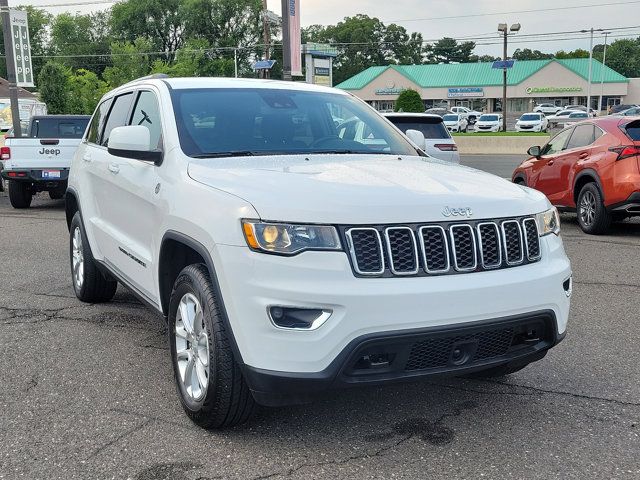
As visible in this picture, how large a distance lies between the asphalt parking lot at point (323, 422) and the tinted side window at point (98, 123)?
1.61 m

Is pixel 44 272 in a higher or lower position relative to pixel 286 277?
lower

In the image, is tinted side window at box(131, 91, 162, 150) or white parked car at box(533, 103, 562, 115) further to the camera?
white parked car at box(533, 103, 562, 115)

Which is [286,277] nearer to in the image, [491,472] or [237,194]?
[237,194]

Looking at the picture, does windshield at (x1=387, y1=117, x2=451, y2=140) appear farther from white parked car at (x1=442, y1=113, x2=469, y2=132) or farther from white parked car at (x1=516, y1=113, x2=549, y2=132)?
white parked car at (x1=442, y1=113, x2=469, y2=132)

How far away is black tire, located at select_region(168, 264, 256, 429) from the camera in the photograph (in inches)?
133

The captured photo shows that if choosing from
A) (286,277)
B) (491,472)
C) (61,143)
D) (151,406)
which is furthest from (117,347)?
(61,143)

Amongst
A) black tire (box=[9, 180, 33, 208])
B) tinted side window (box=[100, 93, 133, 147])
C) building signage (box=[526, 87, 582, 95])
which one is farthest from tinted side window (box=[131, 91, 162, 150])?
building signage (box=[526, 87, 582, 95])

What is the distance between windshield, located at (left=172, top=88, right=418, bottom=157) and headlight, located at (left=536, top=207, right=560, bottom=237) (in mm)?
1219

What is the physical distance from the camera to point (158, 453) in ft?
11.4

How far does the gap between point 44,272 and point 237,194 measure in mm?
5345

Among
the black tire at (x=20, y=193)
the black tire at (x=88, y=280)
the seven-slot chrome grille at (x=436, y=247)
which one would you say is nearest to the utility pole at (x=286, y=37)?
the black tire at (x=20, y=193)

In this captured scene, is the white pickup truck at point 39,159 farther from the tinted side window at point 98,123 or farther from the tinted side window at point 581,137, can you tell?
the tinted side window at point 581,137

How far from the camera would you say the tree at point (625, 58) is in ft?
433

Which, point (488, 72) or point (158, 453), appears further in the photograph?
point (488, 72)
